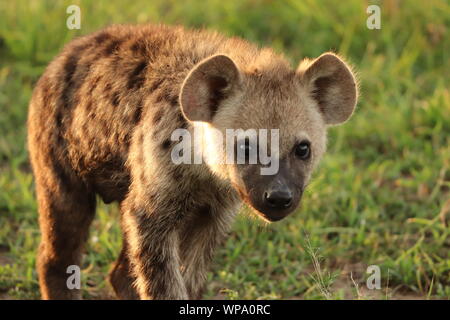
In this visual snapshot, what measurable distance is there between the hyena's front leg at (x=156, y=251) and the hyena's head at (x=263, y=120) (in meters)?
0.36

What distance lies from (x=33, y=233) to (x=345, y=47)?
121 inches

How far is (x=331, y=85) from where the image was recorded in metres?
4.59

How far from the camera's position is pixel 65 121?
4949 millimetres

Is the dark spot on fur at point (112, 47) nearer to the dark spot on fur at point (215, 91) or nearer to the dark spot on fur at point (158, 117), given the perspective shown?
the dark spot on fur at point (158, 117)

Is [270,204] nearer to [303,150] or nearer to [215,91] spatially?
[303,150]

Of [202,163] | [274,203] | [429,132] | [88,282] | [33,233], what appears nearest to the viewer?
[274,203]

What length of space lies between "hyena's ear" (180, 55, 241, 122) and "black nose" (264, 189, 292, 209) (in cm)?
50

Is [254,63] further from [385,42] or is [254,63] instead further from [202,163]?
[385,42]

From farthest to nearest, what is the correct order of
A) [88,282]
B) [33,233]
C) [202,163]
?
[33,233] < [88,282] < [202,163]

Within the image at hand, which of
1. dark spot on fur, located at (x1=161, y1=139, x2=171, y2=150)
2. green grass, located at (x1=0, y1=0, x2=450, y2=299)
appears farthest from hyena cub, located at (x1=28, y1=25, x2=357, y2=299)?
green grass, located at (x1=0, y1=0, x2=450, y2=299)

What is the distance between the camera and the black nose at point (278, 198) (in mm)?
4105

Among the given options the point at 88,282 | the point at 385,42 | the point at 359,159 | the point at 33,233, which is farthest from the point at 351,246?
the point at 385,42

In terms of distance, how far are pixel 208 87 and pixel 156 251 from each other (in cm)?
80

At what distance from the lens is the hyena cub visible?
4.30 m
